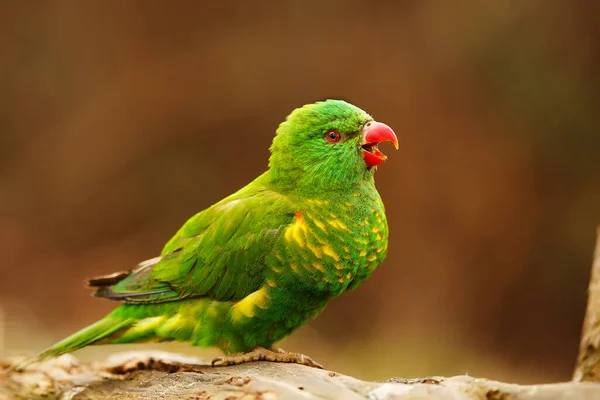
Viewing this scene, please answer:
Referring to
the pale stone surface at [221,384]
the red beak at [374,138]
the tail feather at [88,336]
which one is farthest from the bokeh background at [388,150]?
the red beak at [374,138]

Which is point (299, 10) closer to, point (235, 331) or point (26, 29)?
point (26, 29)

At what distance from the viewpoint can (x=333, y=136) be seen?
4.25 m

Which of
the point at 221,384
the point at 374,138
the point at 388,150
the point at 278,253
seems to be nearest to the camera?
the point at 221,384

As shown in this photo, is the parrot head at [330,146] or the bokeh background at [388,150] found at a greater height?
the bokeh background at [388,150]

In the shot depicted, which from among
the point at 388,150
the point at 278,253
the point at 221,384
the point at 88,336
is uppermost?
the point at 388,150

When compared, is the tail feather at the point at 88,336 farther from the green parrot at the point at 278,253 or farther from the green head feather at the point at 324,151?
the green head feather at the point at 324,151

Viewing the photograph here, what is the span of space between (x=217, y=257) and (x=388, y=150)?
4926mm

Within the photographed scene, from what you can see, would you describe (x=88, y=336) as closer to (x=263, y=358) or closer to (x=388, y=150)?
(x=263, y=358)

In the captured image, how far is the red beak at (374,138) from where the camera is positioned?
4.15 m

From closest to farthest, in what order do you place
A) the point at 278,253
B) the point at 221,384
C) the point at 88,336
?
the point at 221,384 < the point at 278,253 < the point at 88,336

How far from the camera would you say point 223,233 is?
Result: 4293 millimetres

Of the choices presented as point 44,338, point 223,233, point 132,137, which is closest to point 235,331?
point 223,233

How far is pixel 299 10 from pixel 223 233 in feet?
20.3

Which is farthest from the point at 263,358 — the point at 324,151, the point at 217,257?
the point at 324,151
